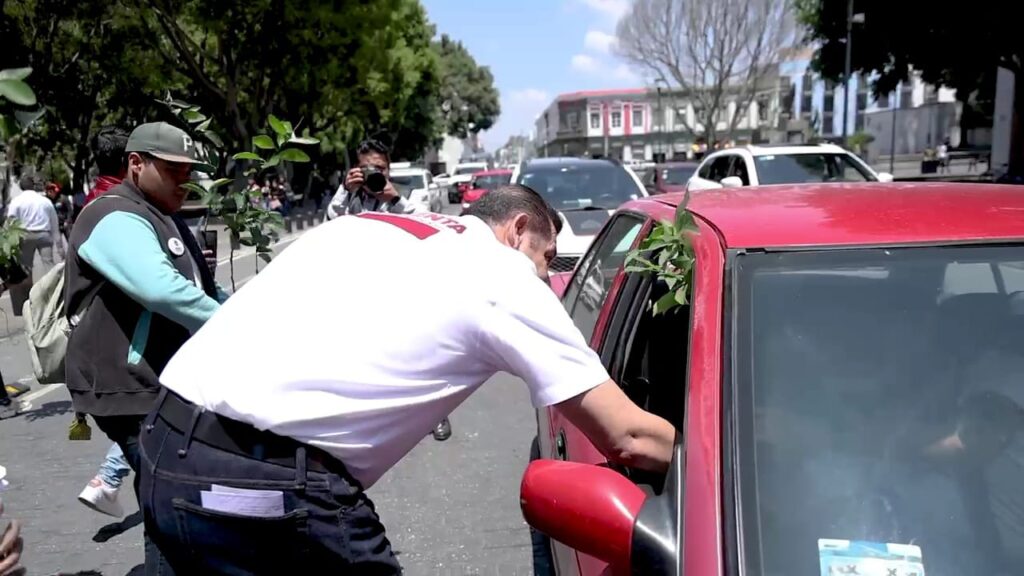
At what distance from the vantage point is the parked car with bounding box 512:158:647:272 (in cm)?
882

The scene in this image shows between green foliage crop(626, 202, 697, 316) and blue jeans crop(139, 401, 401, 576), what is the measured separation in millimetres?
921

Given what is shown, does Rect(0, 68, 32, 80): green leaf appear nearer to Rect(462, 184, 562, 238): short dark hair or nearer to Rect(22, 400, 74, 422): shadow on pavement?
Rect(462, 184, 562, 238): short dark hair

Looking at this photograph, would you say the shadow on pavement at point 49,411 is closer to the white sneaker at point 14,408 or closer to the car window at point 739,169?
the white sneaker at point 14,408

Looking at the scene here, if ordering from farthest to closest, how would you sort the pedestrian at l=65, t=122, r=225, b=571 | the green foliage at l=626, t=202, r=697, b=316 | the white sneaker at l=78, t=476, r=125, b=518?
1. the white sneaker at l=78, t=476, r=125, b=518
2. the pedestrian at l=65, t=122, r=225, b=571
3. the green foliage at l=626, t=202, r=697, b=316

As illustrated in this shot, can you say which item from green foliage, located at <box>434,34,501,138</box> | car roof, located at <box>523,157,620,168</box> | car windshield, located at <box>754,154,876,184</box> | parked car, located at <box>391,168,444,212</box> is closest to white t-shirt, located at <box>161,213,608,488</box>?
car roof, located at <box>523,157,620,168</box>

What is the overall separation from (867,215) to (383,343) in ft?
4.34

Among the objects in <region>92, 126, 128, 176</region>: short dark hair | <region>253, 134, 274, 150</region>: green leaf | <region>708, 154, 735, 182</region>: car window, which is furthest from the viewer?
<region>708, 154, 735, 182</region>: car window

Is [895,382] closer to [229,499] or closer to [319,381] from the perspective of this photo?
[319,381]

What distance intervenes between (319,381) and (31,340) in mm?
2547

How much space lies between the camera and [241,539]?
5.63ft

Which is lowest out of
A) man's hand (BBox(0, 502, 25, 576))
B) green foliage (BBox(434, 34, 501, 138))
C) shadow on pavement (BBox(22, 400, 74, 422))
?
shadow on pavement (BBox(22, 400, 74, 422))

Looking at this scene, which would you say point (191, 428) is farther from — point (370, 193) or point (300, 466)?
point (370, 193)

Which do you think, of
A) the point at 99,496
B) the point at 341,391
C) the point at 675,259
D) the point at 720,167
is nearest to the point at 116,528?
the point at 99,496

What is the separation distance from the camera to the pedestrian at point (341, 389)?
1604 mm
